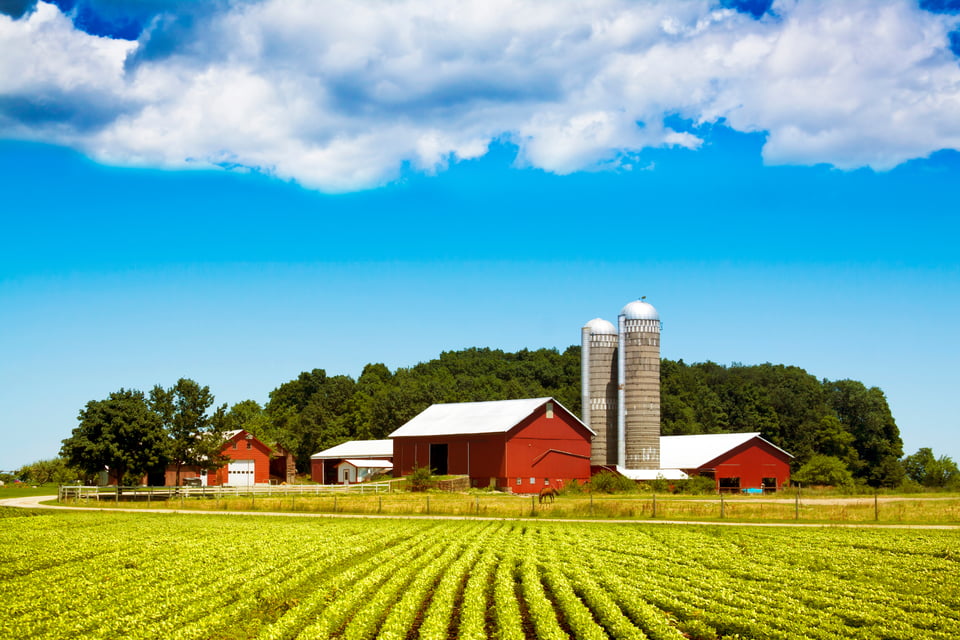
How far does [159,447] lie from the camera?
2149 inches

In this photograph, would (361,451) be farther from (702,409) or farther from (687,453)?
(702,409)

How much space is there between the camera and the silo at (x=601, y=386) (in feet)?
227

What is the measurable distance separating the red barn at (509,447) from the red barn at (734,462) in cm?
754

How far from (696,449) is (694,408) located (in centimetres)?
5173

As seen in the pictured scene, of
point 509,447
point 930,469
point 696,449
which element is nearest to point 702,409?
point 930,469

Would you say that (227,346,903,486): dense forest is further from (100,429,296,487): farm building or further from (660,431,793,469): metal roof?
(660,431,793,469): metal roof

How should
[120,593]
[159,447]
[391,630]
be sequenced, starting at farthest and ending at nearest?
[159,447] → [120,593] → [391,630]

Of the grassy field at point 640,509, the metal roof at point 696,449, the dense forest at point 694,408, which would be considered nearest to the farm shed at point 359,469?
the dense forest at point 694,408

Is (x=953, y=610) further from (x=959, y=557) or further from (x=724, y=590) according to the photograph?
(x=959, y=557)

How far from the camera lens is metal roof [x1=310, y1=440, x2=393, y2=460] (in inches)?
3346

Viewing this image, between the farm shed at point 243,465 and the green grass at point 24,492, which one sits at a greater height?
the farm shed at point 243,465

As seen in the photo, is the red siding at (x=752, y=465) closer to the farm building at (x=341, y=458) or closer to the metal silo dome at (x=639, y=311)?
the metal silo dome at (x=639, y=311)

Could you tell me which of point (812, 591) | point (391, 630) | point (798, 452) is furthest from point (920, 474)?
point (391, 630)

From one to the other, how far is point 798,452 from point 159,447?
76.6 metres
